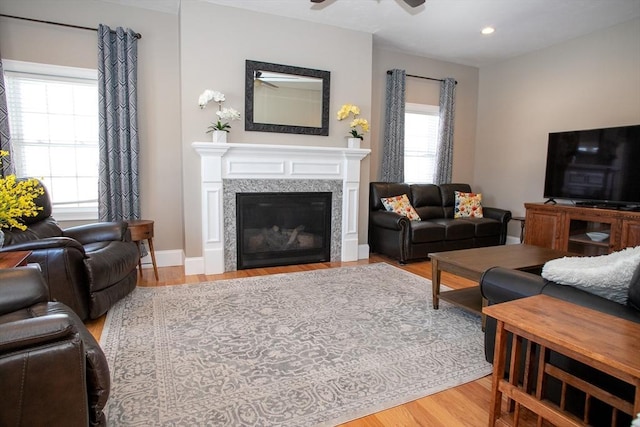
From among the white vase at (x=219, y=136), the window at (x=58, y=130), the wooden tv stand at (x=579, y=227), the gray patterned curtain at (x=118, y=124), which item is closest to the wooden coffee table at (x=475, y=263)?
the wooden tv stand at (x=579, y=227)

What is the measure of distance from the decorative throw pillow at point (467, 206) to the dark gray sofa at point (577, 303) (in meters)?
3.67

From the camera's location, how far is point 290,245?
14.7ft

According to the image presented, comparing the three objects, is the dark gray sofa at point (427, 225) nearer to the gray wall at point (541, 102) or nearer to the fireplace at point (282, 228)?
the gray wall at point (541, 102)

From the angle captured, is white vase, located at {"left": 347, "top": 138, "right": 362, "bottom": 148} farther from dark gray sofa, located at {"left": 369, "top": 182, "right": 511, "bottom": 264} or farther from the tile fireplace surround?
dark gray sofa, located at {"left": 369, "top": 182, "right": 511, "bottom": 264}

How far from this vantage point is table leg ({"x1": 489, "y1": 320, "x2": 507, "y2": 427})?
1.51 m

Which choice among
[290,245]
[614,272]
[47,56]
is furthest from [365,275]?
[47,56]

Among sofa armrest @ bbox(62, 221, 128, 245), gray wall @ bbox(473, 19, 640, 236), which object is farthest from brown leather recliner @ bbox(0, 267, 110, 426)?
gray wall @ bbox(473, 19, 640, 236)

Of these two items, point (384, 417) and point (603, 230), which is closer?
point (384, 417)

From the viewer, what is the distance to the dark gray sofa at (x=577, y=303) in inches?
Result: 55.2

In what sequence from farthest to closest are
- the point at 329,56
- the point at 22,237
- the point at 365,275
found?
the point at 329,56
the point at 365,275
the point at 22,237

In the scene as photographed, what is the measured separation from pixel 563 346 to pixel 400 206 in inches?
148

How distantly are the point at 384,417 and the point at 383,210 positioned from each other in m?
3.51

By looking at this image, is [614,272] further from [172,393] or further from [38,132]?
[38,132]

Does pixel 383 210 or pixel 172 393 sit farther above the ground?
pixel 383 210
